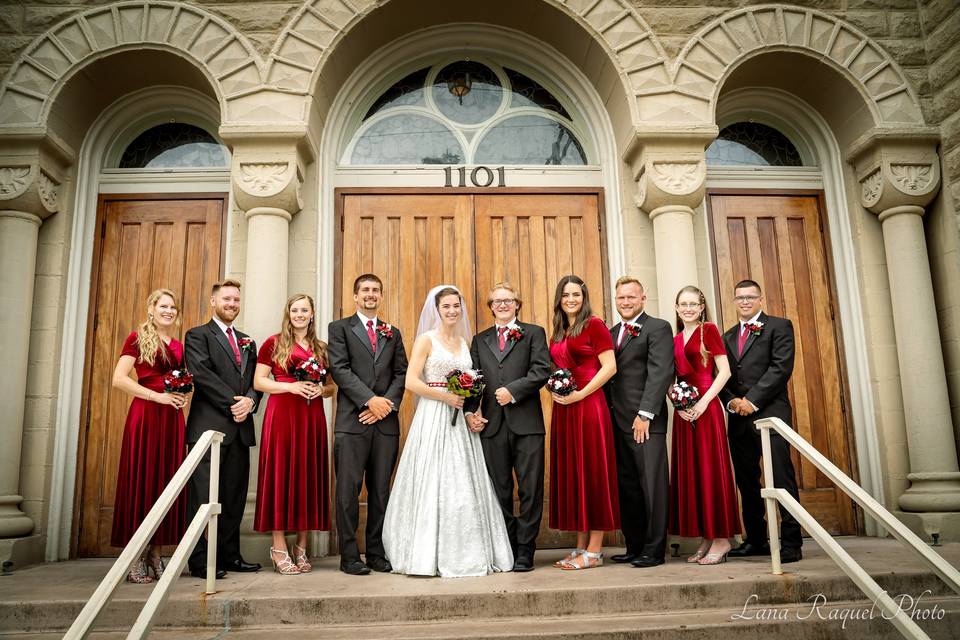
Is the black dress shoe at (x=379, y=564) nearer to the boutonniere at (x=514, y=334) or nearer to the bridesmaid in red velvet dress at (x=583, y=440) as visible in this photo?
the bridesmaid in red velvet dress at (x=583, y=440)

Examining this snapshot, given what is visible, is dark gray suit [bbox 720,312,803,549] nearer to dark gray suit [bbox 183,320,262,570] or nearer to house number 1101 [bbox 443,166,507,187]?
house number 1101 [bbox 443,166,507,187]

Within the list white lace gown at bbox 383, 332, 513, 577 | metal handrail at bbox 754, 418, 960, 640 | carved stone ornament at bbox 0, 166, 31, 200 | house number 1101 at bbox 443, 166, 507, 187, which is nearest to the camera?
metal handrail at bbox 754, 418, 960, 640

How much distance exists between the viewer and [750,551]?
5.42 m

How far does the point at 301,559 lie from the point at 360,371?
143cm

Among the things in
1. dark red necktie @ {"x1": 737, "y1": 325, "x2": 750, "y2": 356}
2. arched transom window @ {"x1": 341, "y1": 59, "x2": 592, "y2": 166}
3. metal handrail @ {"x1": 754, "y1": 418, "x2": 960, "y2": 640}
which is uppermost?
arched transom window @ {"x1": 341, "y1": 59, "x2": 592, "y2": 166}

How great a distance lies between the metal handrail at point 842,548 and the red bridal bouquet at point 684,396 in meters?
0.54

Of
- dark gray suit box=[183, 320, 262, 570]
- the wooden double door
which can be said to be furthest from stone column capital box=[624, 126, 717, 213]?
dark gray suit box=[183, 320, 262, 570]

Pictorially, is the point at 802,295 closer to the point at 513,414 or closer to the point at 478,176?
the point at 478,176

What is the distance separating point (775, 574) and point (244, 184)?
5.28 meters

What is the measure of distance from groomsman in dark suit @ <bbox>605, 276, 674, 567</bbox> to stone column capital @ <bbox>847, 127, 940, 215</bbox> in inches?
128

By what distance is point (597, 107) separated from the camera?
24.5 ft

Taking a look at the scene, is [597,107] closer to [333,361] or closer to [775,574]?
[333,361]

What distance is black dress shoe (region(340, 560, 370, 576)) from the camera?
4.90 m

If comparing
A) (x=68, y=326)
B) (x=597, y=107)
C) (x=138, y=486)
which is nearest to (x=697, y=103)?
(x=597, y=107)
